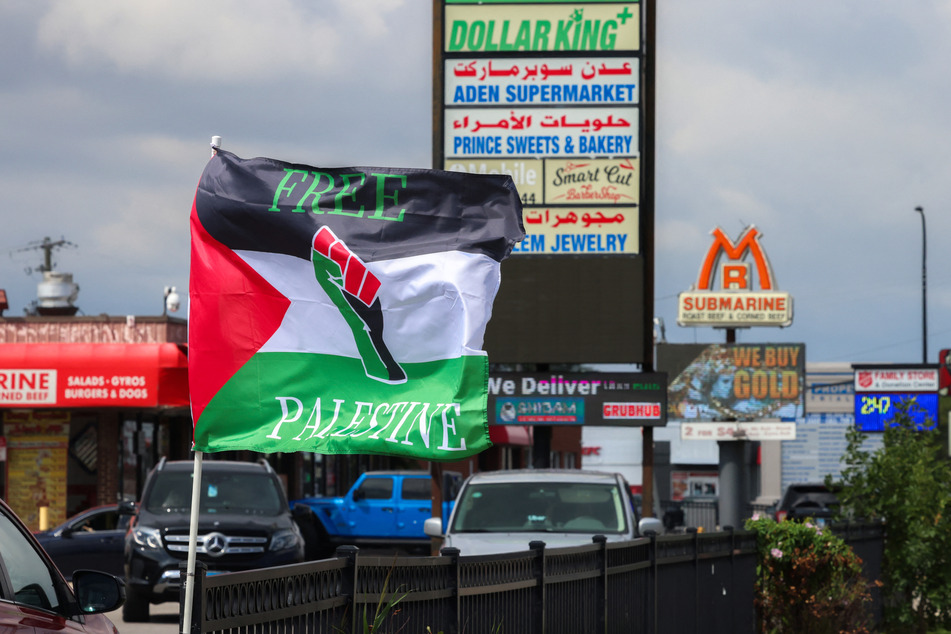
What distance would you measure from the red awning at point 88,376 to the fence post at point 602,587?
23408mm

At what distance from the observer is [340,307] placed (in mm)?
6566

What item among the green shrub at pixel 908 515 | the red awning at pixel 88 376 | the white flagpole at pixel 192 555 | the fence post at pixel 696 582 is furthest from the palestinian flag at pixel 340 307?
the red awning at pixel 88 376

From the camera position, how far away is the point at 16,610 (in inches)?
179

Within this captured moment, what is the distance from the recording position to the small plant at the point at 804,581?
41.5ft

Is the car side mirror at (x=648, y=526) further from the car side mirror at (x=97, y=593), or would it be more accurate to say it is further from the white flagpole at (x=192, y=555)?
the car side mirror at (x=97, y=593)

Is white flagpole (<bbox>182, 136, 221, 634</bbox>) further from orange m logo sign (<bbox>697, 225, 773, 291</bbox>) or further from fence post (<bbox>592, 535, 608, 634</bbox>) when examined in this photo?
orange m logo sign (<bbox>697, 225, 773, 291</bbox>)

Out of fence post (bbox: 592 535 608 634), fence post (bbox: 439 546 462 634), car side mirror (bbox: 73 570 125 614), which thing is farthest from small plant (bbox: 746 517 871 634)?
car side mirror (bbox: 73 570 125 614)

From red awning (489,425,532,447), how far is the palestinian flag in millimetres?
42490

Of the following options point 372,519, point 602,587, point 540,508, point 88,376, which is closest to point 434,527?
point 540,508

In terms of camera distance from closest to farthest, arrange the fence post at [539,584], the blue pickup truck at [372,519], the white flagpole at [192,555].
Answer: the white flagpole at [192,555]
the fence post at [539,584]
the blue pickup truck at [372,519]

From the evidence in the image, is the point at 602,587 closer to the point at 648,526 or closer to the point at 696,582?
the point at 696,582

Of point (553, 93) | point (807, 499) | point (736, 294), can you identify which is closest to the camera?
point (553, 93)

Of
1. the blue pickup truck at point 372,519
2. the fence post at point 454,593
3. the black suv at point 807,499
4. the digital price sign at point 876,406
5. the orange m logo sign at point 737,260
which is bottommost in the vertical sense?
the blue pickup truck at point 372,519

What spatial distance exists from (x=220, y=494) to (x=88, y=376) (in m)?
14.7
